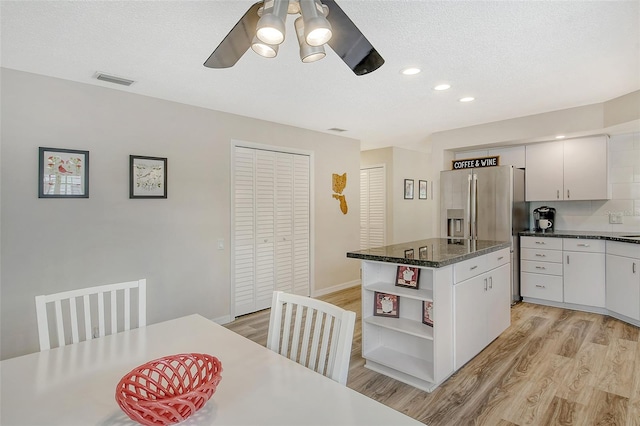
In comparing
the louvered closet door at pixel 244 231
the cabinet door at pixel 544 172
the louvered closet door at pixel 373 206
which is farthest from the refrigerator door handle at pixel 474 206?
the louvered closet door at pixel 244 231

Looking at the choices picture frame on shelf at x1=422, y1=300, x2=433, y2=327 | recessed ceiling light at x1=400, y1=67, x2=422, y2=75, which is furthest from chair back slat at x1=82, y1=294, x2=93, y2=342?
recessed ceiling light at x1=400, y1=67, x2=422, y2=75

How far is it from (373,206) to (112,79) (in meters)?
4.85

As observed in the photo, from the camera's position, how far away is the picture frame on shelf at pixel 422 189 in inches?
279

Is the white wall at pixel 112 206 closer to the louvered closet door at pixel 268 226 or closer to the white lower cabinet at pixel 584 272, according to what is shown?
the louvered closet door at pixel 268 226

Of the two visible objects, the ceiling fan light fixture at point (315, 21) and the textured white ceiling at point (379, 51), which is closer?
the ceiling fan light fixture at point (315, 21)

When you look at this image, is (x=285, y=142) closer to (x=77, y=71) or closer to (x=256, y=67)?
(x=256, y=67)

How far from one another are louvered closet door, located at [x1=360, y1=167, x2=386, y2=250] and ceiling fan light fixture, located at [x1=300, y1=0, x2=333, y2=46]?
5357 mm

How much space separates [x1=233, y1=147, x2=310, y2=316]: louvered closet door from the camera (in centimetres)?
400

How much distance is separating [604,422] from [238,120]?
157 inches

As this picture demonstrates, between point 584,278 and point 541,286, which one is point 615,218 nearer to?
point 584,278

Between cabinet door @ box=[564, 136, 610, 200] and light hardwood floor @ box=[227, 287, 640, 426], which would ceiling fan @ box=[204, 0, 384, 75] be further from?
cabinet door @ box=[564, 136, 610, 200]

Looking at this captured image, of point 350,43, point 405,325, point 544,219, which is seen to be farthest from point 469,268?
point 544,219

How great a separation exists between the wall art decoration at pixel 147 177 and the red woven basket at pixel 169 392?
2.43 metres

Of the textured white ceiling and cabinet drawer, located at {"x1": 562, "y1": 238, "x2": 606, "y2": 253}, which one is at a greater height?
the textured white ceiling
